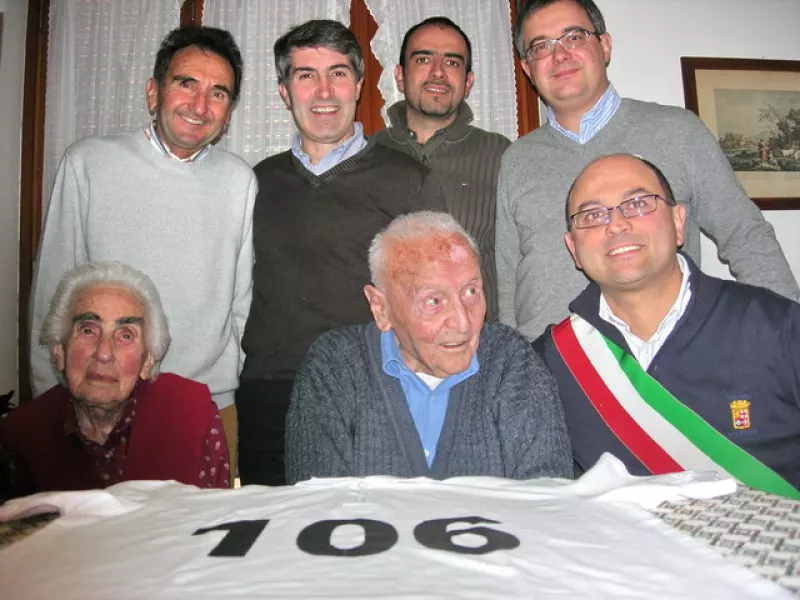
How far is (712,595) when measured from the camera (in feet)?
2.48

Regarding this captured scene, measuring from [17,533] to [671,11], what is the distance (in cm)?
407

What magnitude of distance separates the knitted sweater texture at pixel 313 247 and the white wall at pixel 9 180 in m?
2.03

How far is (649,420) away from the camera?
1.64m

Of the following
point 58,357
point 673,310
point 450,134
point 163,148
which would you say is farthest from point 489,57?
point 58,357

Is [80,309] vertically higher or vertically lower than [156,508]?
higher

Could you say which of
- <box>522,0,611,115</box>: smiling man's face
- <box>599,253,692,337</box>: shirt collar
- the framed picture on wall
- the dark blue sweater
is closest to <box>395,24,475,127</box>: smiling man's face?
<box>522,0,611,115</box>: smiling man's face

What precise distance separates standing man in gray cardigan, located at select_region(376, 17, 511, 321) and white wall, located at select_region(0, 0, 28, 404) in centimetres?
234

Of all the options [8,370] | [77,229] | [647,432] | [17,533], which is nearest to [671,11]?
[647,432]

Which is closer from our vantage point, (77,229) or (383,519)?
(383,519)

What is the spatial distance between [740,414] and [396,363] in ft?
3.03

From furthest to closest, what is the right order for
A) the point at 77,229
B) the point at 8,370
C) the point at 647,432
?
1. the point at 8,370
2. the point at 77,229
3. the point at 647,432

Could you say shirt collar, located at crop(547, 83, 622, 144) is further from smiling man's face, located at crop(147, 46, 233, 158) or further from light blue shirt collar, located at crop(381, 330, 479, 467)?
smiling man's face, located at crop(147, 46, 233, 158)

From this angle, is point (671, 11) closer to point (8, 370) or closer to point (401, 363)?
point (401, 363)

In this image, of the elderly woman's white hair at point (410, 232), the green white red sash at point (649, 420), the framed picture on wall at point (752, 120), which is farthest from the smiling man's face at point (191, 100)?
the framed picture on wall at point (752, 120)
